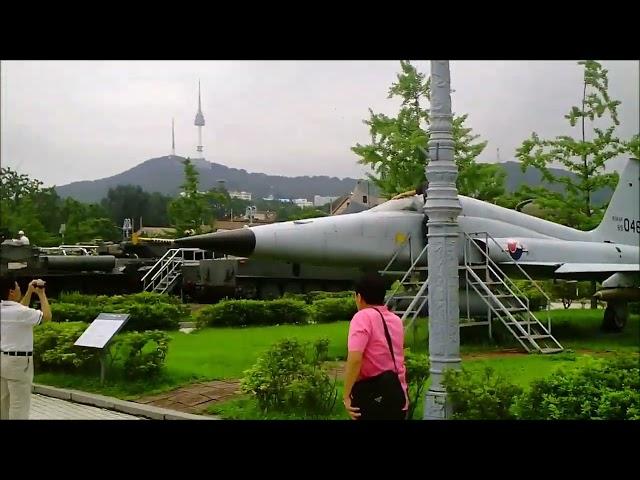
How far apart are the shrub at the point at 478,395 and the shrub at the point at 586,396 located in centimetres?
13

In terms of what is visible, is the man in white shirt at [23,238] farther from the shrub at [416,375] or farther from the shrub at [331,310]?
the shrub at [331,310]

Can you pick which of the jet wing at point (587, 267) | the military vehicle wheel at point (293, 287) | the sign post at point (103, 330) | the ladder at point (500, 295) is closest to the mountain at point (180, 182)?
the sign post at point (103, 330)

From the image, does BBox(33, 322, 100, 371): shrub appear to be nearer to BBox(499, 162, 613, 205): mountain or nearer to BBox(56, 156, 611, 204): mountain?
BBox(56, 156, 611, 204): mountain

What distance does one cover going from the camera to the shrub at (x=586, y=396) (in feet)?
17.0

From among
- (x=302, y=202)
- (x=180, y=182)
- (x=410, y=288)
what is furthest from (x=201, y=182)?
(x=410, y=288)

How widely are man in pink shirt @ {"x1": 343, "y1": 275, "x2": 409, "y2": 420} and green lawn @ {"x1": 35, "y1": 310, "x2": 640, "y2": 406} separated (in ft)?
7.88

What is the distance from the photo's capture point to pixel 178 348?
9984 mm

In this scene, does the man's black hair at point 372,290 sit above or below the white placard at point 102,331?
above

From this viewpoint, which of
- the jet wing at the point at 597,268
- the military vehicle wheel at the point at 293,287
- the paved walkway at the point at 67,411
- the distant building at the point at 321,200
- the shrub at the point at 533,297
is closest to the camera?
the paved walkway at the point at 67,411

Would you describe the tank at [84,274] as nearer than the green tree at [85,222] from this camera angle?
No

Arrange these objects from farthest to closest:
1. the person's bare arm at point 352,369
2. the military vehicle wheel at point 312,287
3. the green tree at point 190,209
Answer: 1. the military vehicle wheel at point 312,287
2. the green tree at point 190,209
3. the person's bare arm at point 352,369
